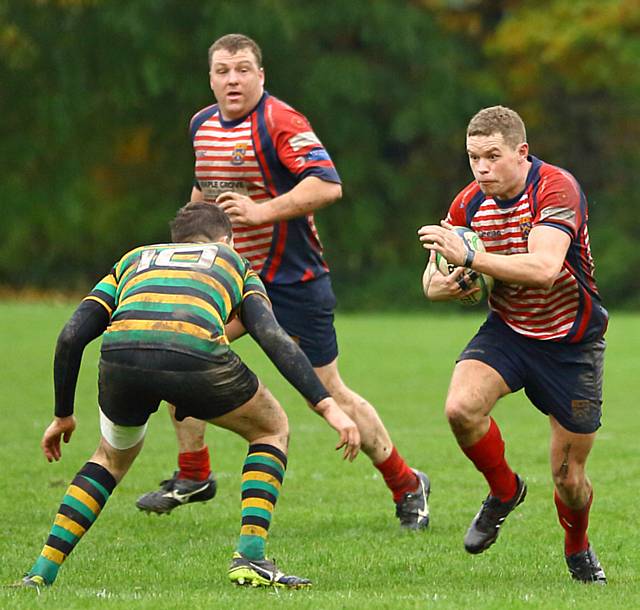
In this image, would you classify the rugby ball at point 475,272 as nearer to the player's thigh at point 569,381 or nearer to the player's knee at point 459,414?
the player's thigh at point 569,381

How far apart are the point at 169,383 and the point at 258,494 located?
0.56 m

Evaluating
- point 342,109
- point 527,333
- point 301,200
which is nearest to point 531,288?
point 527,333

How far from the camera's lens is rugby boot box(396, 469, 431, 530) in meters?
7.44

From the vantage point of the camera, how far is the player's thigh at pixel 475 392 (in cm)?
604

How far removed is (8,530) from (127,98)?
25425mm

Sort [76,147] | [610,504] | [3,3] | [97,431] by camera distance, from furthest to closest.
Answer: [76,147] < [3,3] < [97,431] < [610,504]

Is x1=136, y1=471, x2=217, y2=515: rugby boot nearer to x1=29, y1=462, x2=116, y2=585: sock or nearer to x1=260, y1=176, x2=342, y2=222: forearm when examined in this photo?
x1=260, y1=176, x2=342, y2=222: forearm

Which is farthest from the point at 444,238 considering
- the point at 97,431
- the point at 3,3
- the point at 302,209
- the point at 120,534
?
the point at 3,3

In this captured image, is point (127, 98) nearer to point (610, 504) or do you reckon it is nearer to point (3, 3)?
point (3, 3)

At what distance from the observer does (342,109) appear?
108ft

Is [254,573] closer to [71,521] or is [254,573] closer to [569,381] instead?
[71,521]

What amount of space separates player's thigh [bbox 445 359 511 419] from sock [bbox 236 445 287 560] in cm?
91

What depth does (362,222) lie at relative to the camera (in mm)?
32875

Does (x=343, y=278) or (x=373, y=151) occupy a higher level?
(x=373, y=151)
